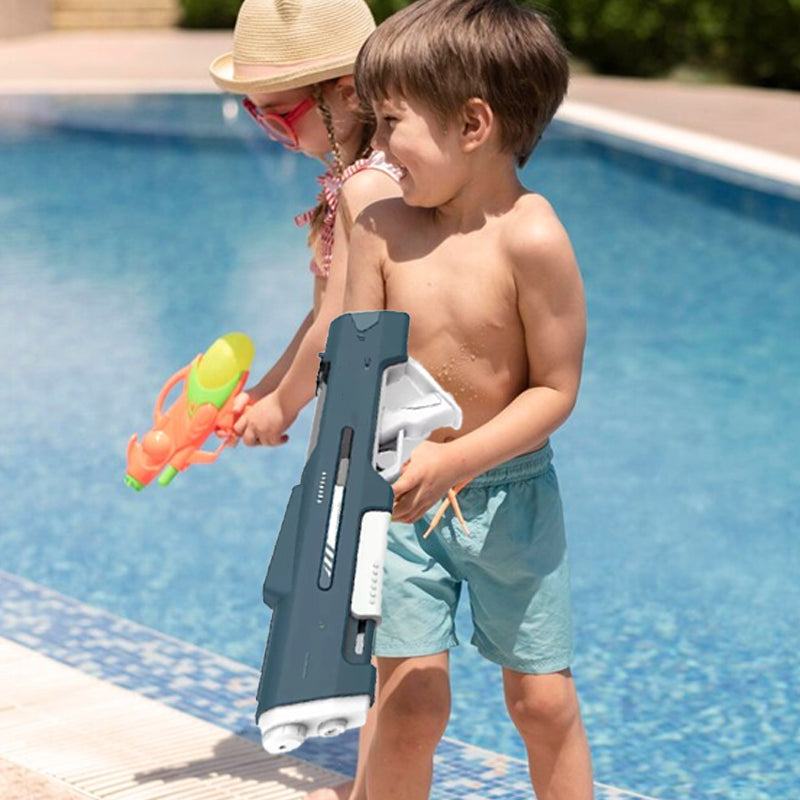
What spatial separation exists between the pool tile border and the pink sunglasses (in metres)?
1.25

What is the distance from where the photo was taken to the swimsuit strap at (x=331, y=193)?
8.57 ft

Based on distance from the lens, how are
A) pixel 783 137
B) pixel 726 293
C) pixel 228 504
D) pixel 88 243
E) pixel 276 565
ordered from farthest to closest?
pixel 783 137, pixel 88 243, pixel 726 293, pixel 228 504, pixel 276 565

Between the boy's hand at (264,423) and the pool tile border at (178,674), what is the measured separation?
0.76m

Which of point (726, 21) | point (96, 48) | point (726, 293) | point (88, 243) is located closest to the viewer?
point (726, 293)

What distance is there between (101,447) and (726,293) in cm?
374

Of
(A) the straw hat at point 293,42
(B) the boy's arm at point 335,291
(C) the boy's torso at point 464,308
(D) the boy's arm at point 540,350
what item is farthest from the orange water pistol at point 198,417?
(D) the boy's arm at point 540,350

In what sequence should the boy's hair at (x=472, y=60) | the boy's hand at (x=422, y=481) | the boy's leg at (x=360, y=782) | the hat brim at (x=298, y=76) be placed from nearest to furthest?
1. the boy's hand at (x=422, y=481)
2. the boy's hair at (x=472, y=60)
3. the hat brim at (x=298, y=76)
4. the boy's leg at (x=360, y=782)

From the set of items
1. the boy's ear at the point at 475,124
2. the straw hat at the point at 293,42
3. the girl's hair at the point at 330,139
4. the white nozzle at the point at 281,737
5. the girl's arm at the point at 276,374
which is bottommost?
the white nozzle at the point at 281,737

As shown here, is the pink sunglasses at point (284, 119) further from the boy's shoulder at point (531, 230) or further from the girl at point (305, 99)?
the boy's shoulder at point (531, 230)

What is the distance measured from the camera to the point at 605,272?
876cm

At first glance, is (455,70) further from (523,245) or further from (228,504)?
(228,504)

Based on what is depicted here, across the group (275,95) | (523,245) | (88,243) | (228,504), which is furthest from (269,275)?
(523,245)

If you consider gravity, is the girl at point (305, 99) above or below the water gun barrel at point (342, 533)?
above

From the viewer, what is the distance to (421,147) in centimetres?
229
